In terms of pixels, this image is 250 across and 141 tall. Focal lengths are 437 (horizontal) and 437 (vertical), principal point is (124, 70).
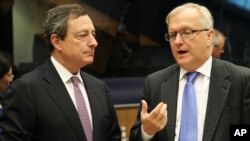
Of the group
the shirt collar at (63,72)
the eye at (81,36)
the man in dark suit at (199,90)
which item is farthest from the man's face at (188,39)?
the shirt collar at (63,72)

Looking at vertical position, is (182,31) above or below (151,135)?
above

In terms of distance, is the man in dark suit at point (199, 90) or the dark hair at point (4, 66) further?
the dark hair at point (4, 66)

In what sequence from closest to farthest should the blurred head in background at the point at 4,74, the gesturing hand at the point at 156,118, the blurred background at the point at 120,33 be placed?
the gesturing hand at the point at 156,118 < the blurred head in background at the point at 4,74 < the blurred background at the point at 120,33

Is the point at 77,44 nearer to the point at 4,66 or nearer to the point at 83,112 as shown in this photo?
the point at 83,112

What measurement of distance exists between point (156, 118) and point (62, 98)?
1.64 ft

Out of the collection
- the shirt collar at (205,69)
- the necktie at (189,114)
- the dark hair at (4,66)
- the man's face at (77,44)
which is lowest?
the necktie at (189,114)

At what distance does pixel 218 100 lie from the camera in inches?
89.1

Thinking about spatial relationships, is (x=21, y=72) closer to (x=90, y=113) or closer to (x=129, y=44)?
(x=129, y=44)

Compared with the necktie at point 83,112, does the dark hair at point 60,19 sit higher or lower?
higher

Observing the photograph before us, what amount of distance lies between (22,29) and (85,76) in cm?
217

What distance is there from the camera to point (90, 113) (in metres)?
2.31

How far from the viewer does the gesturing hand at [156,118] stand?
204cm

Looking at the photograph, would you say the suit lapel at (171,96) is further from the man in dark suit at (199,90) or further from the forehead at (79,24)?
the forehead at (79,24)

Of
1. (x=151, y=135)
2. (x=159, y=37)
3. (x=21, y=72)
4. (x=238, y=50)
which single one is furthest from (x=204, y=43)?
(x=238, y=50)
